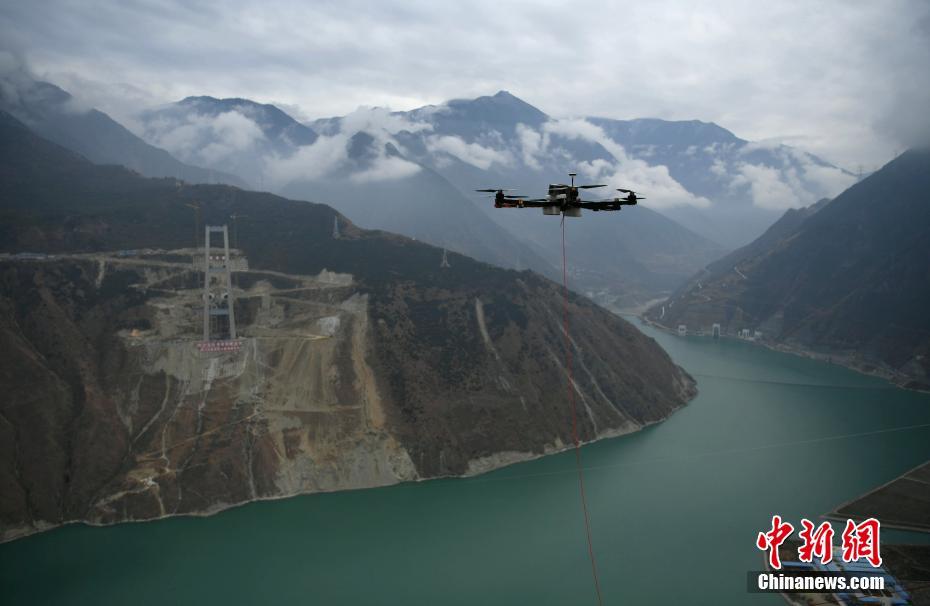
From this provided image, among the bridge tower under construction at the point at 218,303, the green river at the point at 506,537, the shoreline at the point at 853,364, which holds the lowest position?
the green river at the point at 506,537

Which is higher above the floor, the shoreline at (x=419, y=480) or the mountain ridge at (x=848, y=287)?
the mountain ridge at (x=848, y=287)

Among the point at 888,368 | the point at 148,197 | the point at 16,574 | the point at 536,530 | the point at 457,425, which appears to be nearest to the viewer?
the point at 16,574

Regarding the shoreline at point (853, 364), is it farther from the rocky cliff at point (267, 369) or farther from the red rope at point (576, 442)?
the red rope at point (576, 442)

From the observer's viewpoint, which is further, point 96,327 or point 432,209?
point 432,209

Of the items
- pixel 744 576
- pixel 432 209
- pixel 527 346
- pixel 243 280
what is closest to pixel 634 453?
pixel 527 346

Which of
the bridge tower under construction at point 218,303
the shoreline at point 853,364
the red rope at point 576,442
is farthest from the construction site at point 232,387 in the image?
the shoreline at point 853,364

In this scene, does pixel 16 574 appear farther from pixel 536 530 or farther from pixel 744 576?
pixel 744 576

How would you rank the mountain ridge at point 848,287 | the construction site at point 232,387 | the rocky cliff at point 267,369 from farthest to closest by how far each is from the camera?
1. the mountain ridge at point 848,287
2. the construction site at point 232,387
3. the rocky cliff at point 267,369
